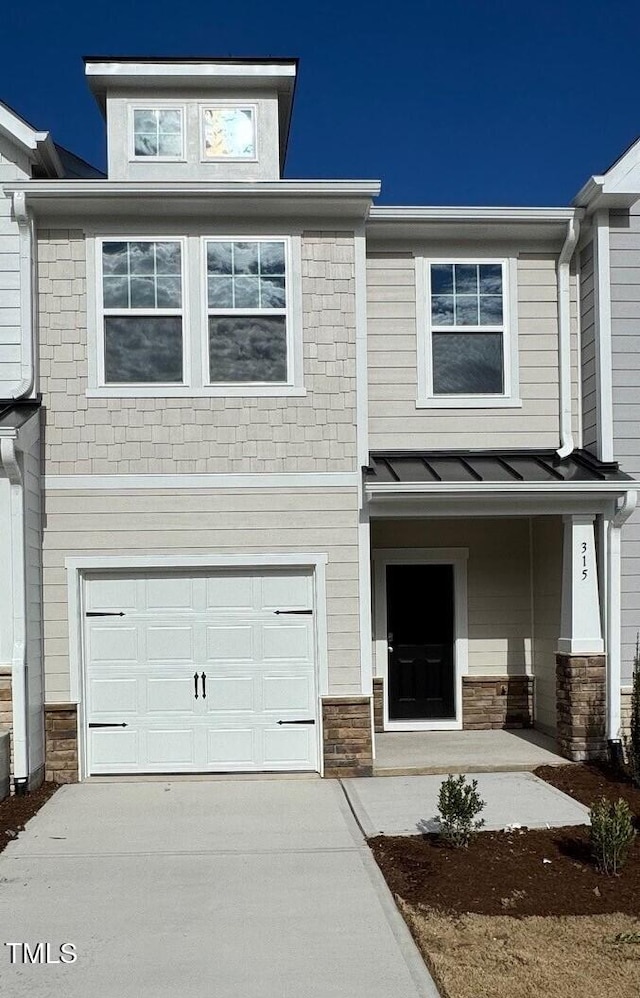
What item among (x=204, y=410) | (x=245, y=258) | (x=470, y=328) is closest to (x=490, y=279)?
(x=470, y=328)

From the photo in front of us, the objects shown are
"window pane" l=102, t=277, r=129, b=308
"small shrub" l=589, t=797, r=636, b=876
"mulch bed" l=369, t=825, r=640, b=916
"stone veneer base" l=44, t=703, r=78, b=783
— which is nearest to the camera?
"mulch bed" l=369, t=825, r=640, b=916

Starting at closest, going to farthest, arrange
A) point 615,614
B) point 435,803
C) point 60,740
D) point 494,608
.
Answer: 1. point 435,803
2. point 60,740
3. point 615,614
4. point 494,608

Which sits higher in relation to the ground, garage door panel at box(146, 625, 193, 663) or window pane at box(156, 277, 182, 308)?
window pane at box(156, 277, 182, 308)

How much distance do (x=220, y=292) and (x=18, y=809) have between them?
213 inches

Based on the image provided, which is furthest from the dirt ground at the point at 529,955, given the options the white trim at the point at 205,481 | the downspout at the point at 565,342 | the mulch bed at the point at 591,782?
the downspout at the point at 565,342

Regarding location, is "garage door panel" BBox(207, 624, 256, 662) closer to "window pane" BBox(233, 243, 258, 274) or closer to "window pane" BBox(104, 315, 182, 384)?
"window pane" BBox(104, 315, 182, 384)

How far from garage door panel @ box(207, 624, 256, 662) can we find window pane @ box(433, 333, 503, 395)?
11.7 feet

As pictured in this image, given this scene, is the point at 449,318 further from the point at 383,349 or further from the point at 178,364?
the point at 178,364

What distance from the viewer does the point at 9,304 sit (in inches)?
388

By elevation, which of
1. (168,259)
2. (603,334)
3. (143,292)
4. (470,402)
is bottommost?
(470,402)

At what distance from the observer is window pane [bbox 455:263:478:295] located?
1091cm

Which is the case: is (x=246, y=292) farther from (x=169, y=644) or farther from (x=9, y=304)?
(x=169, y=644)

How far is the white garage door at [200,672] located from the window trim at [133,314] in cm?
196

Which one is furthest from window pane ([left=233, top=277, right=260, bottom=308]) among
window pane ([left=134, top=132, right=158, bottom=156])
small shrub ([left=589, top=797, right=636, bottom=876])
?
small shrub ([left=589, top=797, right=636, bottom=876])
